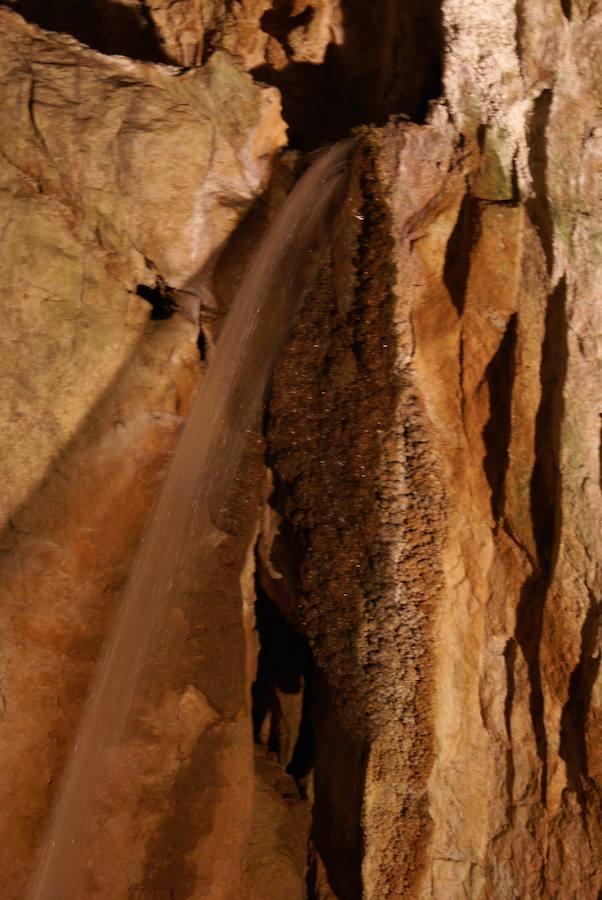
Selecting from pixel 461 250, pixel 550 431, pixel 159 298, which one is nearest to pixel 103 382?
pixel 159 298

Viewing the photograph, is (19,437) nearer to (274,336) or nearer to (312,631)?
(274,336)

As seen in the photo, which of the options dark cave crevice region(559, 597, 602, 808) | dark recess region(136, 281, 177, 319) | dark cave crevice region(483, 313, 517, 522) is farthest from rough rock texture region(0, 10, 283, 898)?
dark cave crevice region(559, 597, 602, 808)

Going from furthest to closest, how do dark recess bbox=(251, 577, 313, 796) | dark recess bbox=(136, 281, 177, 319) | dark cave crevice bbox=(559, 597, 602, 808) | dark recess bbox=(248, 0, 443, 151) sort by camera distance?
dark recess bbox=(248, 0, 443, 151) → dark recess bbox=(251, 577, 313, 796) → dark recess bbox=(136, 281, 177, 319) → dark cave crevice bbox=(559, 597, 602, 808)

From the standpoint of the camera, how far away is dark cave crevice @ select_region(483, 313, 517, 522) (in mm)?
3072

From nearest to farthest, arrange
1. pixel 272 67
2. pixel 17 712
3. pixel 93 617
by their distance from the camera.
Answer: pixel 17 712 → pixel 93 617 → pixel 272 67

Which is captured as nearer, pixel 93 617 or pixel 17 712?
pixel 17 712

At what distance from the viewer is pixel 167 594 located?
3.26m

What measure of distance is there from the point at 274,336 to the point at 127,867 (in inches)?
81.6

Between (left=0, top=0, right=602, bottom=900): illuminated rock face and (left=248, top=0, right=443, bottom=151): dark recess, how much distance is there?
1.89 ft

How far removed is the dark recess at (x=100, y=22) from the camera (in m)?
4.69

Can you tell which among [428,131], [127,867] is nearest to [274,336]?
[428,131]

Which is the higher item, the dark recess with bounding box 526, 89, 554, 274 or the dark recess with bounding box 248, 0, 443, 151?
the dark recess with bounding box 248, 0, 443, 151

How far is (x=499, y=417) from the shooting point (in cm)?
313

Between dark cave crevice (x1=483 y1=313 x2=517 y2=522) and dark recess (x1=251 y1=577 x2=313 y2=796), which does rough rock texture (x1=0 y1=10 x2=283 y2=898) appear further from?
dark cave crevice (x1=483 y1=313 x2=517 y2=522)
